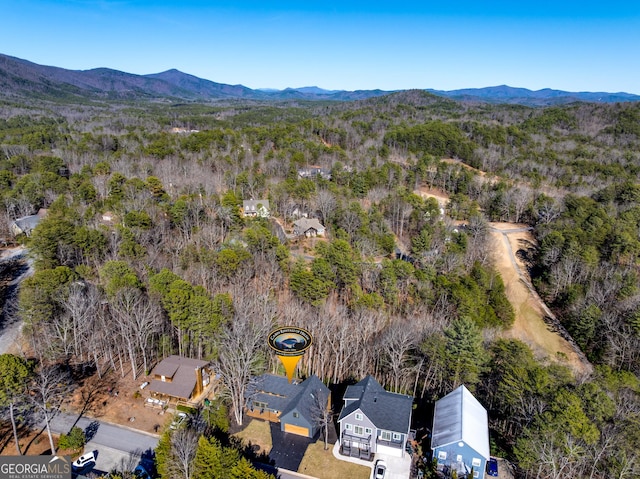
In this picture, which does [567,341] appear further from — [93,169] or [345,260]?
[93,169]

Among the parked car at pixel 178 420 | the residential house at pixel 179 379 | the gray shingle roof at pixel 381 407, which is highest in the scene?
the gray shingle roof at pixel 381 407

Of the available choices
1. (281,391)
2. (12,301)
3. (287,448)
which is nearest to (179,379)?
(281,391)

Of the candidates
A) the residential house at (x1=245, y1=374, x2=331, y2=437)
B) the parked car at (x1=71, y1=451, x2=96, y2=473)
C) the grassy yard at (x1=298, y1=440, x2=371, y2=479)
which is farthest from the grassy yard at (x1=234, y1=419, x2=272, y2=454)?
the parked car at (x1=71, y1=451, x2=96, y2=473)

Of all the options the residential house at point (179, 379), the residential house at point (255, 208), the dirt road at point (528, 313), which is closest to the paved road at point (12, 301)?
the residential house at point (179, 379)

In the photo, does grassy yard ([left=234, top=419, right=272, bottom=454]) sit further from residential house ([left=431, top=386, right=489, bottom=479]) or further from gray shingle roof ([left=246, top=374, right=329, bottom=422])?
residential house ([left=431, top=386, right=489, bottom=479])

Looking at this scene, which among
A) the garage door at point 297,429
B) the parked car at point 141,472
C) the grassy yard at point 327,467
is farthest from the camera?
the garage door at point 297,429

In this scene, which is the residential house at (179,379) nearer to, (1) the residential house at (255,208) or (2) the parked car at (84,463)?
(2) the parked car at (84,463)
